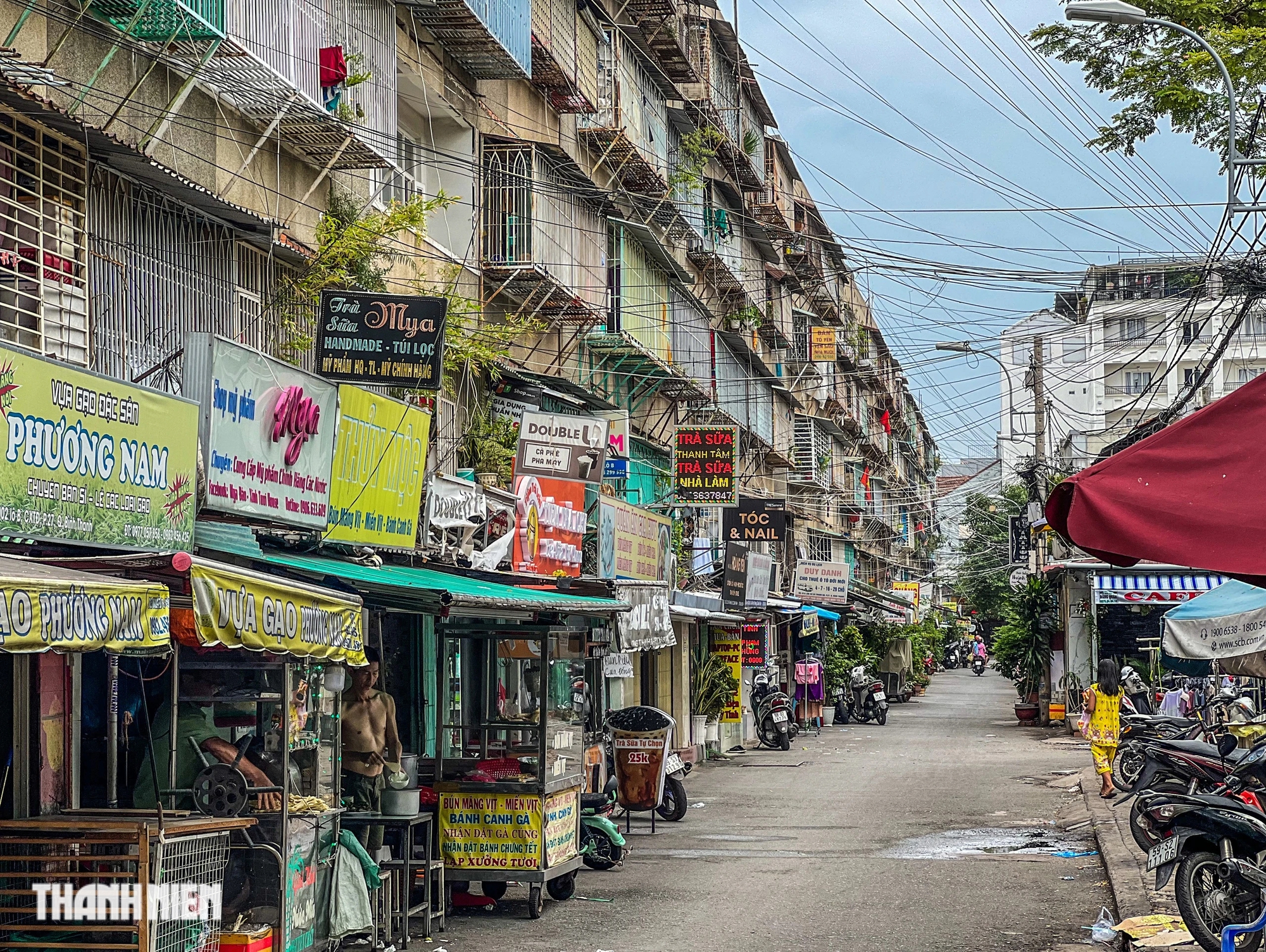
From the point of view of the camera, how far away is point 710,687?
2880cm

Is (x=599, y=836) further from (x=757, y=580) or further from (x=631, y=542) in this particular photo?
(x=757, y=580)

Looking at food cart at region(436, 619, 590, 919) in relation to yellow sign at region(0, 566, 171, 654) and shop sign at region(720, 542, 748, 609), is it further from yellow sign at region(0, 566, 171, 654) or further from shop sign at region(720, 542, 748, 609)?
shop sign at region(720, 542, 748, 609)

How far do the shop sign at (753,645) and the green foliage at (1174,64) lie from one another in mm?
Result: 18147

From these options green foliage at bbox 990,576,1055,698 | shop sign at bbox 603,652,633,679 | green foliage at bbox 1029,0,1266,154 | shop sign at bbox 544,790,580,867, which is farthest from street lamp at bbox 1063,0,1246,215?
green foliage at bbox 990,576,1055,698

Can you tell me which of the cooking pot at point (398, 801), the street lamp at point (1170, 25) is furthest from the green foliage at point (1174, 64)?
the cooking pot at point (398, 801)

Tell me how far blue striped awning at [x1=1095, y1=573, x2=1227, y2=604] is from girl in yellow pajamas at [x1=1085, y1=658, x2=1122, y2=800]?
11410 mm

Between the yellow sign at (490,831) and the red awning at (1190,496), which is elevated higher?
the red awning at (1190,496)

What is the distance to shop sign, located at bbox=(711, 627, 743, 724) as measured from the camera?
99.2 feet

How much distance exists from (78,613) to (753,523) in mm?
24902

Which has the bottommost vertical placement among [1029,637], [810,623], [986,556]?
[1029,637]

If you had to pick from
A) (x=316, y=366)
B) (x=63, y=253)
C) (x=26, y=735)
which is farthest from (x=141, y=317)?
(x=26, y=735)

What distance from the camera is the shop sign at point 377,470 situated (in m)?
12.1

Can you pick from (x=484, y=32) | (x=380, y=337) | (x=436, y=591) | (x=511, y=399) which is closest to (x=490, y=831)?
(x=436, y=591)

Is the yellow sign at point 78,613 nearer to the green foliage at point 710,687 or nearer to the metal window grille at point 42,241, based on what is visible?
the metal window grille at point 42,241
